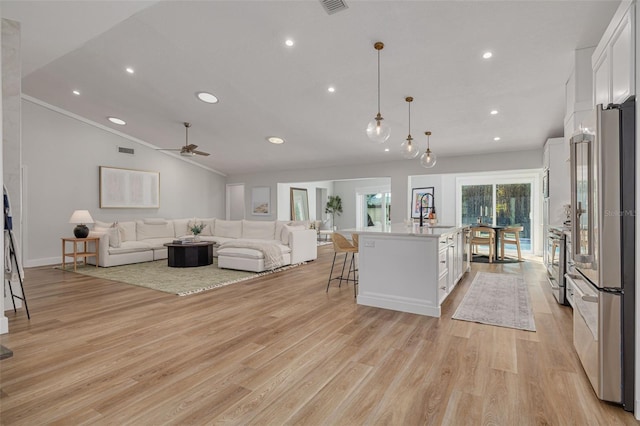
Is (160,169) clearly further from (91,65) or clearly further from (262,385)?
(262,385)

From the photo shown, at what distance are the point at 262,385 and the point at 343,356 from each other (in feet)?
2.25

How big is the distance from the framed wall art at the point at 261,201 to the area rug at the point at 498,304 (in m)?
6.67

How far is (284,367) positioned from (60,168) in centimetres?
733

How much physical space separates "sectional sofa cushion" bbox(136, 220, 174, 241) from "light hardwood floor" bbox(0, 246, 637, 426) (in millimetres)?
3741

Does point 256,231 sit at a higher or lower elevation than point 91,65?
lower

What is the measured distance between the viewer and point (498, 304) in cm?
390

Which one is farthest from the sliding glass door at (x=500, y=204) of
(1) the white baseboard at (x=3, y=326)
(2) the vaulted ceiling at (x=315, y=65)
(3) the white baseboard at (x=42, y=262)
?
(3) the white baseboard at (x=42, y=262)

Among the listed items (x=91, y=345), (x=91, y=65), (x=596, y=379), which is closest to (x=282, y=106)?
(x=91, y=65)

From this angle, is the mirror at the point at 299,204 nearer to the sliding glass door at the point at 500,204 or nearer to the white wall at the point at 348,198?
the white wall at the point at 348,198

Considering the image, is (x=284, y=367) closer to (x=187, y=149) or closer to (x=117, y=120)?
(x=187, y=149)

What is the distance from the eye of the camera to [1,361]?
2441mm

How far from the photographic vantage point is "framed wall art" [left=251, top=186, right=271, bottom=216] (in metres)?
10.3

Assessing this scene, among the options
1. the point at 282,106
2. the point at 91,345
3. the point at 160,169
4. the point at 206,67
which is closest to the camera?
the point at 91,345

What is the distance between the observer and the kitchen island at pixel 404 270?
3422 mm
